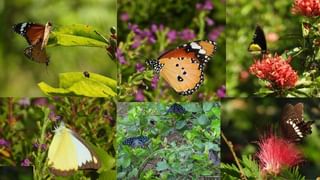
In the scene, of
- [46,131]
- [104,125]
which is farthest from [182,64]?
[46,131]

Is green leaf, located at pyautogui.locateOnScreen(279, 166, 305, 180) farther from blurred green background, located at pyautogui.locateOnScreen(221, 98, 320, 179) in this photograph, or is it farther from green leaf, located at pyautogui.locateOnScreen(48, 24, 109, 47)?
green leaf, located at pyautogui.locateOnScreen(48, 24, 109, 47)

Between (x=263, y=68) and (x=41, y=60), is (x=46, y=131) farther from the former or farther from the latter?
(x=263, y=68)

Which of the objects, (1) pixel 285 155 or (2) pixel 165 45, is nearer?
(1) pixel 285 155

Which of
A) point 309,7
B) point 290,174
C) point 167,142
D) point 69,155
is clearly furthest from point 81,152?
point 309,7

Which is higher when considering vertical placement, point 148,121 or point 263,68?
point 263,68

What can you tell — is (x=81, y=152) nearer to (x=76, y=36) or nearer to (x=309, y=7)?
(x=76, y=36)

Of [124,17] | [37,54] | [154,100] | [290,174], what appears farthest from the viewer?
[124,17]

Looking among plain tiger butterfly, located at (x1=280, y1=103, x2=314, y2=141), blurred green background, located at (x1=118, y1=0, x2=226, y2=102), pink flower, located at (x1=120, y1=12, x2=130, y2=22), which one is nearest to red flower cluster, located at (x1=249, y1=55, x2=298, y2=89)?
plain tiger butterfly, located at (x1=280, y1=103, x2=314, y2=141)
